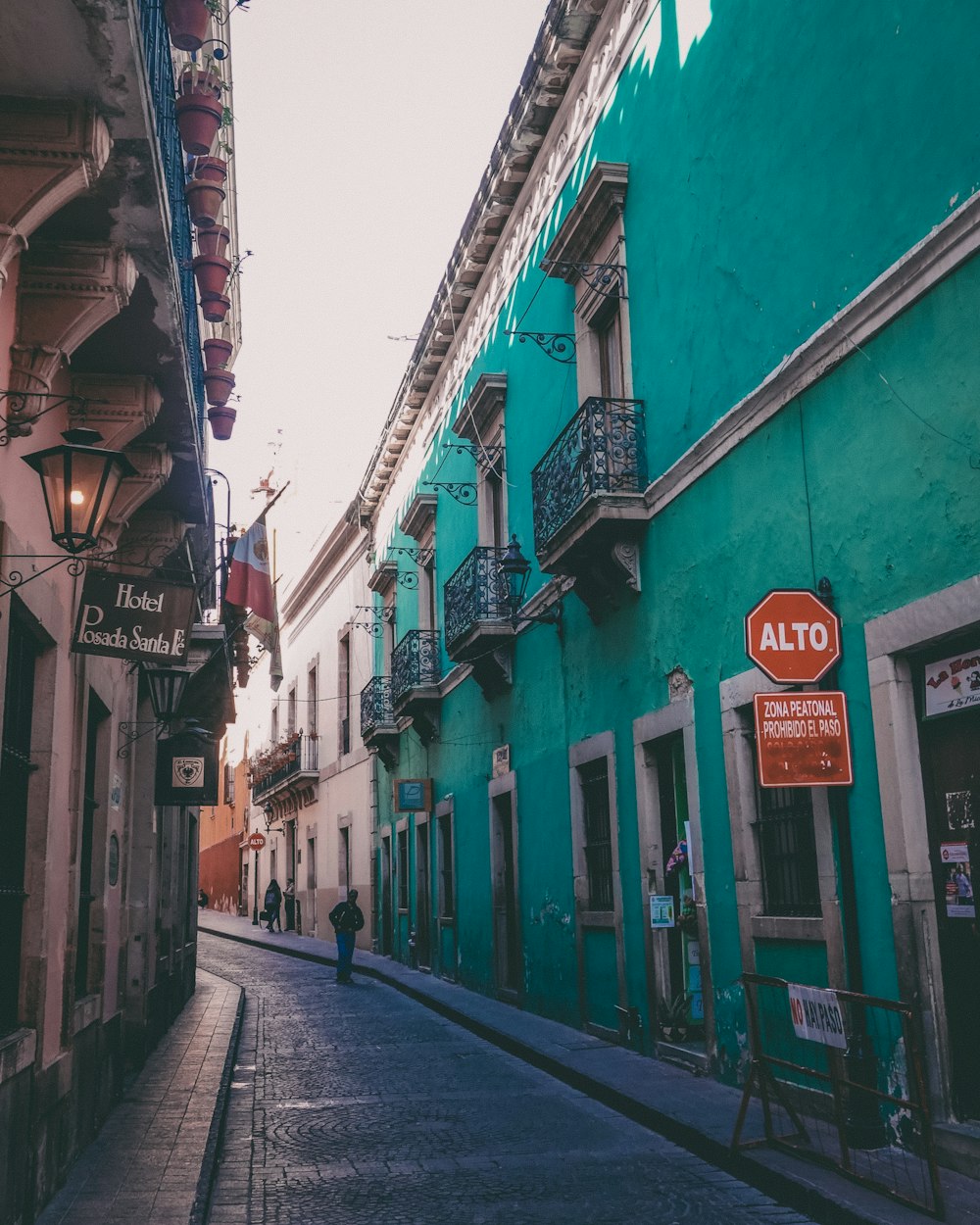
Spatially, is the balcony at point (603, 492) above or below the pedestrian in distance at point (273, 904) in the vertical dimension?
above

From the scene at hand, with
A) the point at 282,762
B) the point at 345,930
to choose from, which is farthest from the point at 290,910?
the point at 345,930

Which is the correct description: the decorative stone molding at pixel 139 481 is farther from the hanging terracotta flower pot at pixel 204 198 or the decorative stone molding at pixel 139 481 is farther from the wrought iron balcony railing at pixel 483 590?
the wrought iron balcony railing at pixel 483 590

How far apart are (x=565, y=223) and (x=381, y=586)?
12932mm

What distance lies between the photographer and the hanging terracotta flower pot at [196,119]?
780 centimetres

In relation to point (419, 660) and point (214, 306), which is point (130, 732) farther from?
point (419, 660)

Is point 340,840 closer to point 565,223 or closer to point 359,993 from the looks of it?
point 359,993

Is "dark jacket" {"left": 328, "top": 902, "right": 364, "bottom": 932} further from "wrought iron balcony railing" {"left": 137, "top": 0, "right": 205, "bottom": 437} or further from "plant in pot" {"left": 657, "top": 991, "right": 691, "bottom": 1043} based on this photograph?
"wrought iron balcony railing" {"left": 137, "top": 0, "right": 205, "bottom": 437}


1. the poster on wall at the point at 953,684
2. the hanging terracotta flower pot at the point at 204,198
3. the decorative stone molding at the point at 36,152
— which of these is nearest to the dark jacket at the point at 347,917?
the hanging terracotta flower pot at the point at 204,198

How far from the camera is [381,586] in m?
24.0

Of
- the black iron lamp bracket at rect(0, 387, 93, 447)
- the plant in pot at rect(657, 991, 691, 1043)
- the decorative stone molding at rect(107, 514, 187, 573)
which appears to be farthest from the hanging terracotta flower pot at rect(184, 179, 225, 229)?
the plant in pot at rect(657, 991, 691, 1043)

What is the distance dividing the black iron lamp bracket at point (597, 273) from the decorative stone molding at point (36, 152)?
682 cm

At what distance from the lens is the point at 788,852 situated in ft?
27.4

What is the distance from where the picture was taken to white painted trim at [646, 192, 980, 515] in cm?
632

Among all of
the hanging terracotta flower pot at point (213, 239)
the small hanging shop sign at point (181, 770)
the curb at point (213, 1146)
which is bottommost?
the curb at point (213, 1146)
